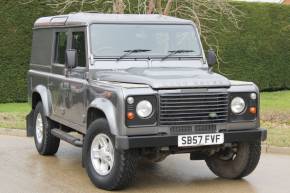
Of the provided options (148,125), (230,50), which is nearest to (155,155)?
(148,125)

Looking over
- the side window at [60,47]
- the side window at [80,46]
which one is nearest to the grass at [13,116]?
the side window at [60,47]

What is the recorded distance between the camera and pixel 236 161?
7.52 m

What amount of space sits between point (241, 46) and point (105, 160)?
15527 millimetres

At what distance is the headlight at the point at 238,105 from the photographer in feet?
23.2

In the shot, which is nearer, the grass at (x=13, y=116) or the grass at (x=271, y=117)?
the grass at (x=271, y=117)

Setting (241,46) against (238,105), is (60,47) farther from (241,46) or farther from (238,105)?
(241,46)

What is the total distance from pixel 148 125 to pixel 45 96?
9.78ft

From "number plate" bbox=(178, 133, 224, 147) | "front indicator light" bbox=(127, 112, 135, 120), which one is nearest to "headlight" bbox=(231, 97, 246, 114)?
"number plate" bbox=(178, 133, 224, 147)

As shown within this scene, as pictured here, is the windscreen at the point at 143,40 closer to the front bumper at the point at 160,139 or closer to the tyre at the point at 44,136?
the front bumper at the point at 160,139

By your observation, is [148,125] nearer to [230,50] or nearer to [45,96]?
[45,96]

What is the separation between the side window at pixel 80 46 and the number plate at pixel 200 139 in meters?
1.89

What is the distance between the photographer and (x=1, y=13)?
17062mm

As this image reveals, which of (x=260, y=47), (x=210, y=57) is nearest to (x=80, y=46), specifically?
(x=210, y=57)

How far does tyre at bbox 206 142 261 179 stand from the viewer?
7.32 m
